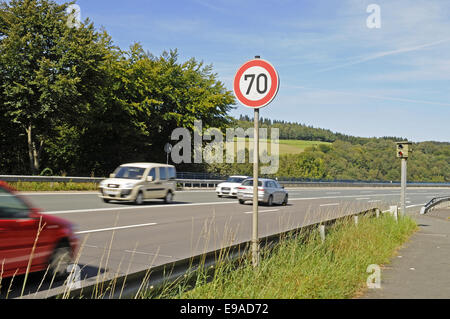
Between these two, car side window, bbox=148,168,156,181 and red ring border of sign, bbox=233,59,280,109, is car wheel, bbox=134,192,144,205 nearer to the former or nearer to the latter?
car side window, bbox=148,168,156,181

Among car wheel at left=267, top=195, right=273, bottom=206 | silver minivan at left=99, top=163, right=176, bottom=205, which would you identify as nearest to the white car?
car wheel at left=267, top=195, right=273, bottom=206

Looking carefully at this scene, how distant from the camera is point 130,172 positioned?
790 inches

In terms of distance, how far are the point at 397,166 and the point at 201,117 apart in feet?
229

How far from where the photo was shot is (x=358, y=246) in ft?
29.3

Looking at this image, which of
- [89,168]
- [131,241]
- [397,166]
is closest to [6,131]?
[89,168]

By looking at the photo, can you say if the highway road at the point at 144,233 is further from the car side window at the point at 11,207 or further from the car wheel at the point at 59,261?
the car side window at the point at 11,207

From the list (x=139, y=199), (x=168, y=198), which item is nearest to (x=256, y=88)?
(x=139, y=199)

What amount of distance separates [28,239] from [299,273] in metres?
3.42

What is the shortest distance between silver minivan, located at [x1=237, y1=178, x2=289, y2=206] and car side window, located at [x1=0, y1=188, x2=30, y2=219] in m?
18.1

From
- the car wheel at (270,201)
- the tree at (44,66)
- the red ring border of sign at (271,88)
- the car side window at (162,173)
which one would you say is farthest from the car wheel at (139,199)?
the tree at (44,66)

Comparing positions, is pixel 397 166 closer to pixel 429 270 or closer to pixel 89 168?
pixel 89 168

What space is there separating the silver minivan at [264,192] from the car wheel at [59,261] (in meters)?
17.4

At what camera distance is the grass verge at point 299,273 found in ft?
16.8

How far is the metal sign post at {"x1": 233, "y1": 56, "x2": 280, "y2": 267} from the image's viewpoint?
6043 millimetres
